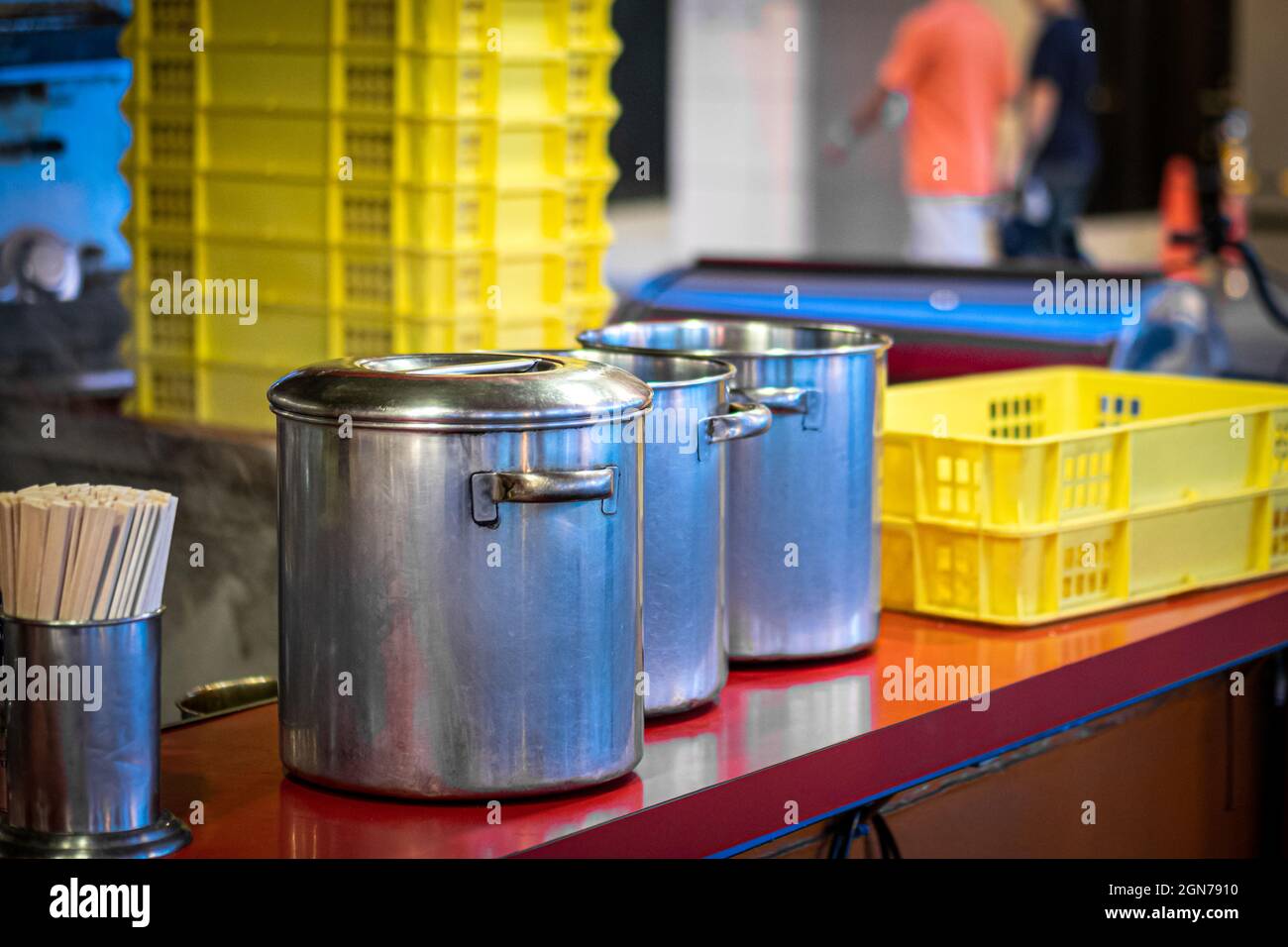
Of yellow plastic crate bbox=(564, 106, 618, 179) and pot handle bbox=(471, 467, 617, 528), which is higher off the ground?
yellow plastic crate bbox=(564, 106, 618, 179)

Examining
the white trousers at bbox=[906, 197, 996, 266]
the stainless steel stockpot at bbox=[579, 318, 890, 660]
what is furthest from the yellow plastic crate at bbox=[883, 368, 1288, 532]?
the white trousers at bbox=[906, 197, 996, 266]

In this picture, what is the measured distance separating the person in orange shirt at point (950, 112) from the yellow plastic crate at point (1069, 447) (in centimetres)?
497

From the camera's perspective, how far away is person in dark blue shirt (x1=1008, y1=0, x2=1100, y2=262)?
7.80m

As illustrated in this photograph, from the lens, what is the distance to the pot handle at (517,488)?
142cm

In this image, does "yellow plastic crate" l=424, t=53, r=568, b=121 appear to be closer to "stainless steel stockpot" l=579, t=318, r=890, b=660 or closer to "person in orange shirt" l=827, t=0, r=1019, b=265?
"stainless steel stockpot" l=579, t=318, r=890, b=660

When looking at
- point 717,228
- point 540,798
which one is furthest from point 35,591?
point 717,228

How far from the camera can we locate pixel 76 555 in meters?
1.34

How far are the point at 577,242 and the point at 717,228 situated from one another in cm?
807

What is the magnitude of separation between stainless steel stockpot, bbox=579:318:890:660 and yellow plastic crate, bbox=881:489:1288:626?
0.26m

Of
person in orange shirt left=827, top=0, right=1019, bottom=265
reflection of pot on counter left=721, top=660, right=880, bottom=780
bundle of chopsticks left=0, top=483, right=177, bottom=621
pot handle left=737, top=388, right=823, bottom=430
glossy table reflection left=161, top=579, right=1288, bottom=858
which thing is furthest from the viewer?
person in orange shirt left=827, top=0, right=1019, bottom=265

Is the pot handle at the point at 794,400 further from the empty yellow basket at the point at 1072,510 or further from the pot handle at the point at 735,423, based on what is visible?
the empty yellow basket at the point at 1072,510

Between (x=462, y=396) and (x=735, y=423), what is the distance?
1.33ft

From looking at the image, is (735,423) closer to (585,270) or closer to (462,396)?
(462,396)

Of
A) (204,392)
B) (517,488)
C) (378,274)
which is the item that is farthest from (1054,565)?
(204,392)
